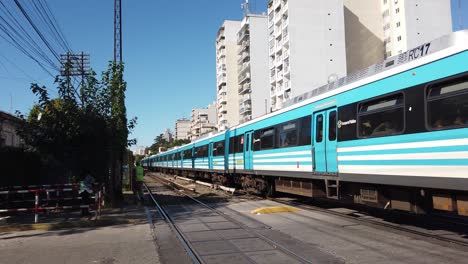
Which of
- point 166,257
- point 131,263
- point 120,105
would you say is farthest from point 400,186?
point 120,105

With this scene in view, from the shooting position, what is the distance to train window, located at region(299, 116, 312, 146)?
1215 cm

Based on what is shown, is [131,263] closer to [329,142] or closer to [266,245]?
[266,245]

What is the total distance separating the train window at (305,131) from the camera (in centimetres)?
1215

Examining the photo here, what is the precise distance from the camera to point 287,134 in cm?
1380

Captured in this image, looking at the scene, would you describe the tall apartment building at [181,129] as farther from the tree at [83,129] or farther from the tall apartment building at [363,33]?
the tree at [83,129]

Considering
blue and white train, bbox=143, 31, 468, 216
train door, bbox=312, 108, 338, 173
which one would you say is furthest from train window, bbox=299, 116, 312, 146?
train door, bbox=312, 108, 338, 173

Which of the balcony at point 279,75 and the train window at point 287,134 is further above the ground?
the balcony at point 279,75

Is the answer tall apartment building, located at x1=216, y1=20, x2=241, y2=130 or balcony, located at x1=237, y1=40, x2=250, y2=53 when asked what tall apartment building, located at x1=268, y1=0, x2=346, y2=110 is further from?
tall apartment building, located at x1=216, y1=20, x2=241, y2=130

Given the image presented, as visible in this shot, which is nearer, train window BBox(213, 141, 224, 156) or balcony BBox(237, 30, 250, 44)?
train window BBox(213, 141, 224, 156)

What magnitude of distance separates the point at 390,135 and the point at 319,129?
3130 mm

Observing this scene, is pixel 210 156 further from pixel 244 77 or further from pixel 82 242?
pixel 244 77

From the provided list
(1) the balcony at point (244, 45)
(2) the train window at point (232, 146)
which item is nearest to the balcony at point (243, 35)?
(1) the balcony at point (244, 45)

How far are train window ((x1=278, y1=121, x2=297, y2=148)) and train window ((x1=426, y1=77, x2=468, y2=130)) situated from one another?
19.1 ft

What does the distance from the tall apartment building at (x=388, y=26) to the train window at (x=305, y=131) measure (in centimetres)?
6146
